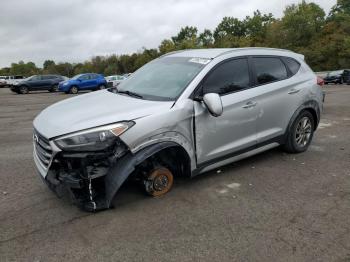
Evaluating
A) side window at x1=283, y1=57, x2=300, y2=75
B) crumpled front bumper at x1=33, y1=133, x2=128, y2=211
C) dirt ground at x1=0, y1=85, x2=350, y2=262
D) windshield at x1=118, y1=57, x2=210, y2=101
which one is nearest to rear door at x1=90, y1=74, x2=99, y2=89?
dirt ground at x1=0, y1=85, x2=350, y2=262

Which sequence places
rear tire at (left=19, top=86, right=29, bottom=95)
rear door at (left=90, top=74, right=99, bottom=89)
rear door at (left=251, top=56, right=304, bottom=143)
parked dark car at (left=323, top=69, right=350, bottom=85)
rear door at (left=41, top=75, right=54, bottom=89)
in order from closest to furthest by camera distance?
rear door at (left=251, top=56, right=304, bottom=143), rear door at (left=90, top=74, right=99, bottom=89), rear tire at (left=19, top=86, right=29, bottom=95), rear door at (left=41, top=75, right=54, bottom=89), parked dark car at (left=323, top=69, right=350, bottom=85)

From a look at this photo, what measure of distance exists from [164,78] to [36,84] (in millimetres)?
26073

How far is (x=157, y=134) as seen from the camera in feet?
13.5

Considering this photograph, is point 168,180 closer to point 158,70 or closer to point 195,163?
point 195,163

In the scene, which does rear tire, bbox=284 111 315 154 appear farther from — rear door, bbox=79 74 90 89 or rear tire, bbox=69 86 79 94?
rear door, bbox=79 74 90 89

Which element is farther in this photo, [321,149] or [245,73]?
[321,149]

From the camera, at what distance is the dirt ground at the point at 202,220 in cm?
330

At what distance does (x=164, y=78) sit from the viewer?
16.3 ft

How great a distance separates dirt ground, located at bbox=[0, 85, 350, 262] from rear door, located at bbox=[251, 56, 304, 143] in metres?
0.60

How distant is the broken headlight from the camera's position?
3.72 metres

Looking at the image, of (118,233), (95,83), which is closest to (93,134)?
(118,233)

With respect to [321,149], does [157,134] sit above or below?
above

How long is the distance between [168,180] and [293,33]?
66430 mm

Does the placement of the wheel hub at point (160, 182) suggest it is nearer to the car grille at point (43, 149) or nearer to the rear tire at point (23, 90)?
the car grille at point (43, 149)
